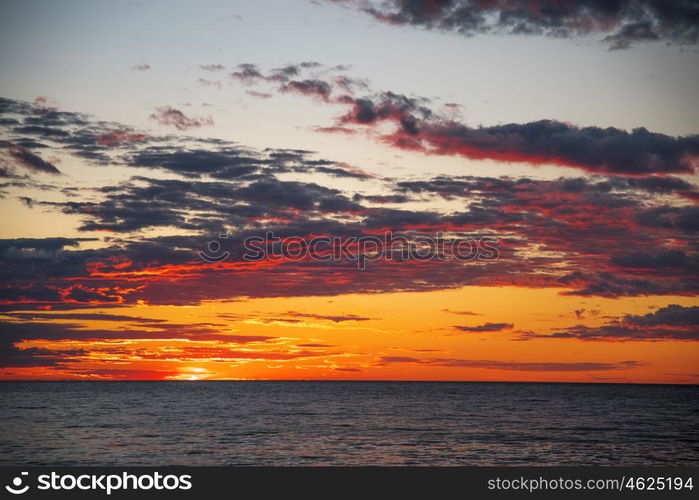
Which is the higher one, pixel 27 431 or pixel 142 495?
pixel 142 495

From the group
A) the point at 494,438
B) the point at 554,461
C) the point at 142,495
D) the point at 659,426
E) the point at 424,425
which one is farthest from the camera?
the point at 659,426

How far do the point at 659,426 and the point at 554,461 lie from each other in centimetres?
4109

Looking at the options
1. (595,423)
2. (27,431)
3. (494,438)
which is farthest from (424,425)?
(27,431)

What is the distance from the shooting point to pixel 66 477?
32219 mm

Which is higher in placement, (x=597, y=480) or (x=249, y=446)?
(x=597, y=480)

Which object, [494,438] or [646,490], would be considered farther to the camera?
[494,438]

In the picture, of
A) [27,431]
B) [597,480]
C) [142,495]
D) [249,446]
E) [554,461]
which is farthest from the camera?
[27,431]

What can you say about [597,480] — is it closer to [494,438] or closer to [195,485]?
[195,485]

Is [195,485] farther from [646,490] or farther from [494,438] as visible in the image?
[494,438]

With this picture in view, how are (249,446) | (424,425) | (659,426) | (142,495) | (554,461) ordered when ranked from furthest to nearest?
(659,426) → (424,425) → (249,446) → (554,461) → (142,495)

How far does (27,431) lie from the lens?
69.2 metres

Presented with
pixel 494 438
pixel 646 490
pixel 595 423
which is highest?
pixel 646 490

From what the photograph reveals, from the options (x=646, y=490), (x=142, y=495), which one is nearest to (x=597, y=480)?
(x=646, y=490)

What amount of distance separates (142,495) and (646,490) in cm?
2163
